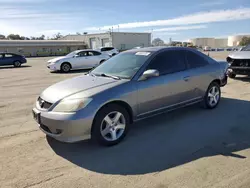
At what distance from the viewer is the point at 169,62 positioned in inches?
201

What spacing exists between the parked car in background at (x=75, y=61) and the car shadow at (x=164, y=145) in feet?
37.2

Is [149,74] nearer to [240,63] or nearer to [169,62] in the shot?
[169,62]

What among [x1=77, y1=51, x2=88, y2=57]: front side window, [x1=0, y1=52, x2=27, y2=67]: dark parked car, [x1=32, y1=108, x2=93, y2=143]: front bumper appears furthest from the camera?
[x1=0, y1=52, x2=27, y2=67]: dark parked car

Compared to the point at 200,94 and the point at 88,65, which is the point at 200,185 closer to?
the point at 200,94

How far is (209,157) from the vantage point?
368 centimetres

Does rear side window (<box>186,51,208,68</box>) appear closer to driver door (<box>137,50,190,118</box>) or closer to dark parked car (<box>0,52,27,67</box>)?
driver door (<box>137,50,190,118</box>)

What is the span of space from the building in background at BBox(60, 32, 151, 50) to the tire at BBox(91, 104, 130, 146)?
65098 mm

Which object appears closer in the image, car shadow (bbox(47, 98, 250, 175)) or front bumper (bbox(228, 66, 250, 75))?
car shadow (bbox(47, 98, 250, 175))

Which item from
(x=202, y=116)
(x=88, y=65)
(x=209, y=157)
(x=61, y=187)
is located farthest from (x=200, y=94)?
(x=88, y=65)

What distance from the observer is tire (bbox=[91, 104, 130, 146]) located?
3.93 m

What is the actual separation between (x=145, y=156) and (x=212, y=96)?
3.14 meters

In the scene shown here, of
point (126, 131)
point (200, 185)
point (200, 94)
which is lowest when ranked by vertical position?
point (200, 185)

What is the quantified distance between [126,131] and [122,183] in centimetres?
134

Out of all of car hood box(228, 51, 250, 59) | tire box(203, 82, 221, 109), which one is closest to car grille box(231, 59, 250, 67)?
car hood box(228, 51, 250, 59)
